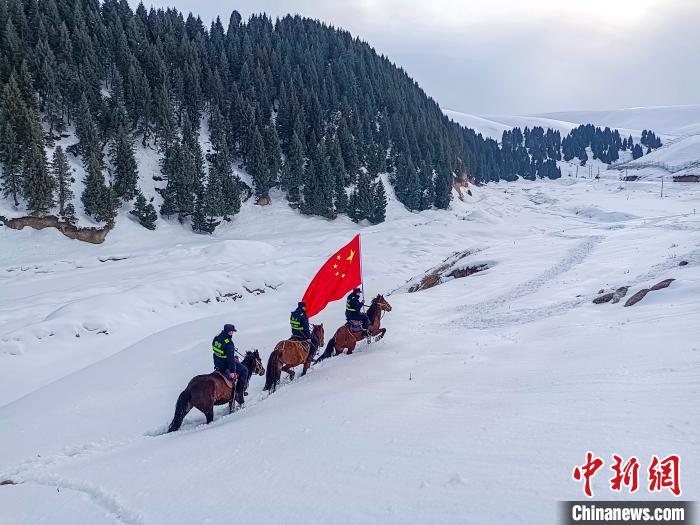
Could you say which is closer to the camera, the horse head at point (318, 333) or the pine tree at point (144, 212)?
the horse head at point (318, 333)

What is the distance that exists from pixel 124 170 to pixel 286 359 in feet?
130

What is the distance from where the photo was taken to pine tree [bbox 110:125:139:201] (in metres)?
43.8

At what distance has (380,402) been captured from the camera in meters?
7.59

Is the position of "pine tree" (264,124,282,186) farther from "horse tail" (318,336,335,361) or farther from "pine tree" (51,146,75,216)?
"horse tail" (318,336,335,361)

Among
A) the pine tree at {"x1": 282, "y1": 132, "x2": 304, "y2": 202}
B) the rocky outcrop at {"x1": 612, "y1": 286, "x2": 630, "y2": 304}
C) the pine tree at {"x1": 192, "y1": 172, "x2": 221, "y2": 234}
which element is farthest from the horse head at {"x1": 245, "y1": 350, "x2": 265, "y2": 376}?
the pine tree at {"x1": 282, "y1": 132, "x2": 304, "y2": 202}

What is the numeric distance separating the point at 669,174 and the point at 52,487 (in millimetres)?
150717

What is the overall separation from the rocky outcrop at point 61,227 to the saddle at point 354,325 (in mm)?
33788

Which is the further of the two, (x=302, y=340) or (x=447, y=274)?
(x=447, y=274)

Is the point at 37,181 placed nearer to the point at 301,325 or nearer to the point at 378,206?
the point at 301,325

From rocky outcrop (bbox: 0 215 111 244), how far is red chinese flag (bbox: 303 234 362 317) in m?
33.4

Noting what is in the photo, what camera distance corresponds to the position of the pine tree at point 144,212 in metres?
43.2

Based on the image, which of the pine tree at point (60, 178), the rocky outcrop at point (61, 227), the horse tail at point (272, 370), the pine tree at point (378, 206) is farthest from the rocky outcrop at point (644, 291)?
the pine tree at point (378, 206)

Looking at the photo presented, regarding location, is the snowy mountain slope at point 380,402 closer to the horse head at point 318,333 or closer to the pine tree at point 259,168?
the horse head at point 318,333

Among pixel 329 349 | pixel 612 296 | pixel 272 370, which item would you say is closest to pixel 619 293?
pixel 612 296
